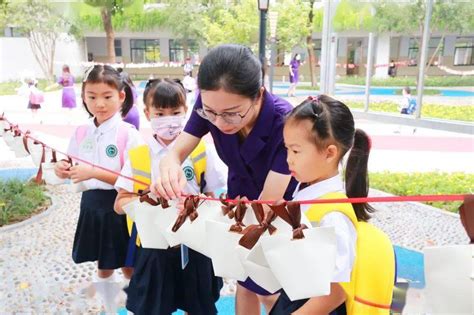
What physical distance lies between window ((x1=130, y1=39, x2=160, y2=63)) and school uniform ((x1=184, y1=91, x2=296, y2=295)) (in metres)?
28.5

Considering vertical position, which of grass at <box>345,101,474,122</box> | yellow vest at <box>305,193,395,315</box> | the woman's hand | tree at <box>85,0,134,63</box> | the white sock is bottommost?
the white sock

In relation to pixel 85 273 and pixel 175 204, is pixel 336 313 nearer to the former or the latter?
pixel 175 204

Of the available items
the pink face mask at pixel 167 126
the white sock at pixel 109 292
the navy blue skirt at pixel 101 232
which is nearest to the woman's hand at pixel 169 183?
the pink face mask at pixel 167 126

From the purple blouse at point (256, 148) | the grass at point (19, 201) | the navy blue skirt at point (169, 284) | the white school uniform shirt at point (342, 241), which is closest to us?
the white school uniform shirt at point (342, 241)

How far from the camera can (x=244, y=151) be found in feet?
5.46

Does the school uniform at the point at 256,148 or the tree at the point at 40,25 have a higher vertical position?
the tree at the point at 40,25

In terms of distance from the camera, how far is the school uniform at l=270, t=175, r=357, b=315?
1176mm

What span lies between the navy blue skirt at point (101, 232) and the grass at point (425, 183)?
3.78 m

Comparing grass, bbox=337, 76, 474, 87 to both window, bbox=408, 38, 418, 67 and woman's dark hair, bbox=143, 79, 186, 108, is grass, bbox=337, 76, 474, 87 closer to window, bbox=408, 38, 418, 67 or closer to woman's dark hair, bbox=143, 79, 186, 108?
window, bbox=408, 38, 418, 67

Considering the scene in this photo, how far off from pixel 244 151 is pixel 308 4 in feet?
66.3

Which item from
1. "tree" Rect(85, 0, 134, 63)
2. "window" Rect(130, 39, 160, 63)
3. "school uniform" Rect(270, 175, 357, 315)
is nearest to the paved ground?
"school uniform" Rect(270, 175, 357, 315)

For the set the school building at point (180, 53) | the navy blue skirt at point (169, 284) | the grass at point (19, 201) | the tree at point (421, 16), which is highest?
the tree at point (421, 16)

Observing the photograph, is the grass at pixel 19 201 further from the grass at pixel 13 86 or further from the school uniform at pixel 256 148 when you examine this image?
the grass at pixel 13 86

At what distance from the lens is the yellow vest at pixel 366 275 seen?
4.01 ft
